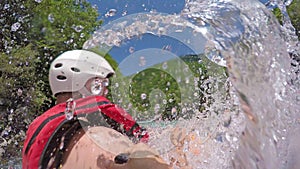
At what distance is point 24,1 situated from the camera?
20.6 ft

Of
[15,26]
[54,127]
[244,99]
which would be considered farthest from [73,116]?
[15,26]

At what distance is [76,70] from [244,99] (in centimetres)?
63

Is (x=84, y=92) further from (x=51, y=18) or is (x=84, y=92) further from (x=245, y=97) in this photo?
(x=51, y=18)

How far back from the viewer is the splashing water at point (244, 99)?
0.79 meters

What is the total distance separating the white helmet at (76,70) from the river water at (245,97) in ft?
0.74

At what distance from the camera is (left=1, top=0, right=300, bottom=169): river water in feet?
2.59

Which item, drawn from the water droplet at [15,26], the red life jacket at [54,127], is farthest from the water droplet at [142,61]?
the water droplet at [15,26]

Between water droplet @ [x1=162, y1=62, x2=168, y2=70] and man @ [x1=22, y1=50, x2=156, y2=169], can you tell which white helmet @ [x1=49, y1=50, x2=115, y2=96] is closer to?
man @ [x1=22, y1=50, x2=156, y2=169]

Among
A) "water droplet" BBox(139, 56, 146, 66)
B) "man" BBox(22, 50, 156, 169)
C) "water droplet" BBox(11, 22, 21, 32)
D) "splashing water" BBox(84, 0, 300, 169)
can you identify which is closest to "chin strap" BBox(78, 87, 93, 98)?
"man" BBox(22, 50, 156, 169)

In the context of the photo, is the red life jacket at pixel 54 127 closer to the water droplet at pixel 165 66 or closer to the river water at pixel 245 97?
the river water at pixel 245 97

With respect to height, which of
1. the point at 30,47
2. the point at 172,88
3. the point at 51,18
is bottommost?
the point at 172,88

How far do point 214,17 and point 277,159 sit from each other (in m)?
0.34

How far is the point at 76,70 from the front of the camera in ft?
4.28

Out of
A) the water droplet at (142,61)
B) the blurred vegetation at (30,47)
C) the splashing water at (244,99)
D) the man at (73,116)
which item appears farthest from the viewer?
the blurred vegetation at (30,47)
